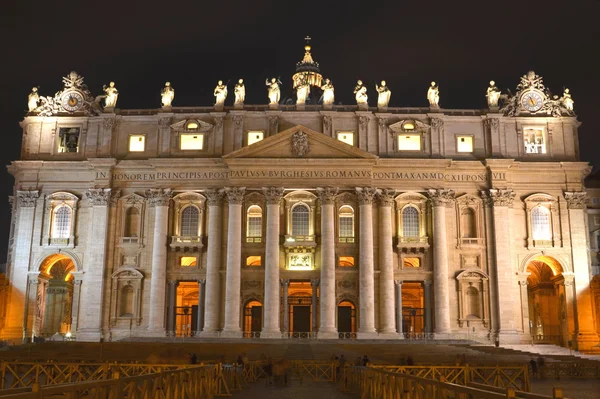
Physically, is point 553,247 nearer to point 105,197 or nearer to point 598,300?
point 598,300

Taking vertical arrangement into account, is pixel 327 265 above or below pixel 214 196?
below

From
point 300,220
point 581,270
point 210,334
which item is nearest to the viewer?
point 210,334

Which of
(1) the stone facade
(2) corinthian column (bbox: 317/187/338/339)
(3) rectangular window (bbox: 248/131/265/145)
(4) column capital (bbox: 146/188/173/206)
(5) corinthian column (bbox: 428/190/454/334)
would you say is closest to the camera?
(2) corinthian column (bbox: 317/187/338/339)

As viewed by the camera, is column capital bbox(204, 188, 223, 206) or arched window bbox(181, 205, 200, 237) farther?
arched window bbox(181, 205, 200, 237)

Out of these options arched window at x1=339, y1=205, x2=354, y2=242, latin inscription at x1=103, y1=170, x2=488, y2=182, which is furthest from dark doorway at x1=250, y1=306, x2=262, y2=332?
latin inscription at x1=103, y1=170, x2=488, y2=182

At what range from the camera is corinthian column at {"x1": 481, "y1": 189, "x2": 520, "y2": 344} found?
55.2m

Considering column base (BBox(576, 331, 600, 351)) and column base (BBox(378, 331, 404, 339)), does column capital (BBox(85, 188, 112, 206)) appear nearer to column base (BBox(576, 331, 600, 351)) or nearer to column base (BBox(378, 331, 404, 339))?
column base (BBox(378, 331, 404, 339))

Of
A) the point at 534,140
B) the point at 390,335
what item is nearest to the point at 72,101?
the point at 390,335

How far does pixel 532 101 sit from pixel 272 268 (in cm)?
2731

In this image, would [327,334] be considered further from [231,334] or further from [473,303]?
[473,303]

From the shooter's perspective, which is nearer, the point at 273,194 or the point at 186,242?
the point at 273,194

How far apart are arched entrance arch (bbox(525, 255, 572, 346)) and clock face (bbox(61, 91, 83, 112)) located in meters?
41.6

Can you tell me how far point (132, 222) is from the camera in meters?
59.1

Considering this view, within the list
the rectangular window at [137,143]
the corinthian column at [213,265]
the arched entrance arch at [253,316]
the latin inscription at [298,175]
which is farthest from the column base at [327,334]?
the rectangular window at [137,143]
